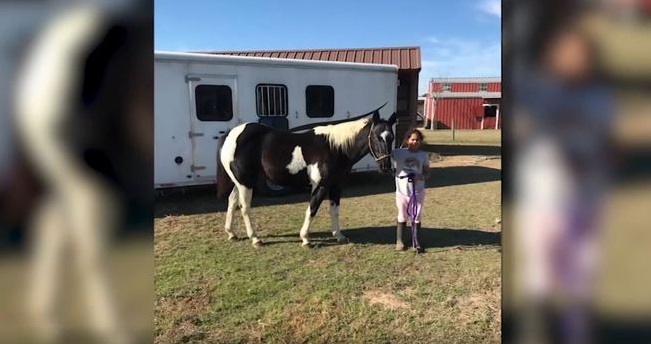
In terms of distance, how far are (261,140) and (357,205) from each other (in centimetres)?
284

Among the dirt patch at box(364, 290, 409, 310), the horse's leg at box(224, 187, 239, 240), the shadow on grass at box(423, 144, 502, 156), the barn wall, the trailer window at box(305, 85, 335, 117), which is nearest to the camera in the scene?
the dirt patch at box(364, 290, 409, 310)

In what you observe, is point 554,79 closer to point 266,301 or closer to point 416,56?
point 266,301

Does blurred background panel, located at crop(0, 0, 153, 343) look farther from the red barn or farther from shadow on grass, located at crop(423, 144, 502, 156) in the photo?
the red barn

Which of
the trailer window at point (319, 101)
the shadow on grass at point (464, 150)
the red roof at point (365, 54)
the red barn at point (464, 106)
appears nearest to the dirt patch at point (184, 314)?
the trailer window at point (319, 101)

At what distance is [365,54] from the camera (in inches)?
511

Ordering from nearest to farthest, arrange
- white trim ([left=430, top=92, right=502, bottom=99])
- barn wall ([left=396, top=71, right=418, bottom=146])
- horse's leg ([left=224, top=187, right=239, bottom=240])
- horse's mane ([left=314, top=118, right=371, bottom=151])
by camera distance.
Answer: horse's mane ([left=314, top=118, right=371, bottom=151]), horse's leg ([left=224, top=187, right=239, bottom=240]), barn wall ([left=396, top=71, right=418, bottom=146]), white trim ([left=430, top=92, right=502, bottom=99])

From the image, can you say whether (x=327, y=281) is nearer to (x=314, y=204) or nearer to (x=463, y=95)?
(x=314, y=204)

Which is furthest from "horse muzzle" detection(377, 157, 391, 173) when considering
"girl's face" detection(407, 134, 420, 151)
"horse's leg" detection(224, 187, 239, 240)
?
"horse's leg" detection(224, 187, 239, 240)

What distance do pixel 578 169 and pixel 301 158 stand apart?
182 inches

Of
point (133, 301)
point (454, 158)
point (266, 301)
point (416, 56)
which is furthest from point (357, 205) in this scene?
point (454, 158)

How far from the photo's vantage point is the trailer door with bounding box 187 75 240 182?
758 centimetres

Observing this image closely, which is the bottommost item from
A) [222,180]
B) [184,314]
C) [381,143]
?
[184,314]

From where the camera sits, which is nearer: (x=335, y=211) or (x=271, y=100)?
(x=335, y=211)

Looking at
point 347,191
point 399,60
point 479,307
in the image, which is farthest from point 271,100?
point 479,307
